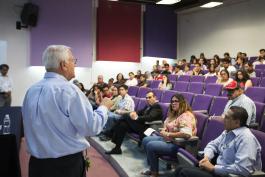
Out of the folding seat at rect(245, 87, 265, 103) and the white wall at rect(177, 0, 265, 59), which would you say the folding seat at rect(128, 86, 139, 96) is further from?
the white wall at rect(177, 0, 265, 59)

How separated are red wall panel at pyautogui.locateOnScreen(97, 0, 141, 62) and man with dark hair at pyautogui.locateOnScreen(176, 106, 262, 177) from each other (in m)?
8.01

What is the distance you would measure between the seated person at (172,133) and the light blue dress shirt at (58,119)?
180 centimetres

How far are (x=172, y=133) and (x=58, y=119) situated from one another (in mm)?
1962

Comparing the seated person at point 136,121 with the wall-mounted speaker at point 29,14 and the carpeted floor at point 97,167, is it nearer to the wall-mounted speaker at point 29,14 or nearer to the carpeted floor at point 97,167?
the carpeted floor at point 97,167

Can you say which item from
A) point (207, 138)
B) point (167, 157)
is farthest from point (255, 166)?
point (167, 157)

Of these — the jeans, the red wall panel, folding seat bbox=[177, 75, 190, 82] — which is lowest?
the jeans

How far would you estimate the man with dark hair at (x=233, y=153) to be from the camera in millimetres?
2350

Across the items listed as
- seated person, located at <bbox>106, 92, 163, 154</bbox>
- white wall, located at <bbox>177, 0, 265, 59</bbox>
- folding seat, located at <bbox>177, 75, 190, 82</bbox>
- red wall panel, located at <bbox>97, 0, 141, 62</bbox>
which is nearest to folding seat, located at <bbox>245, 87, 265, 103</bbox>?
seated person, located at <bbox>106, 92, 163, 154</bbox>

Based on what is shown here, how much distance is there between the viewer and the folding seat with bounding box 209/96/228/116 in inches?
171

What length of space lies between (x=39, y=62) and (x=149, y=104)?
→ 572cm

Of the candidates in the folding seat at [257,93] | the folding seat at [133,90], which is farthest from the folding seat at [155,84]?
the folding seat at [257,93]

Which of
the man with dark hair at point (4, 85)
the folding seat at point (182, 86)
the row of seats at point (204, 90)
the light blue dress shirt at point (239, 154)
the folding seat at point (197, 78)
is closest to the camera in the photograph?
the light blue dress shirt at point (239, 154)

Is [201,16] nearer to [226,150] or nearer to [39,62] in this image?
[39,62]

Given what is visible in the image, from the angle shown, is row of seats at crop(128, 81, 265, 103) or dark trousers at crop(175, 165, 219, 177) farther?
row of seats at crop(128, 81, 265, 103)
